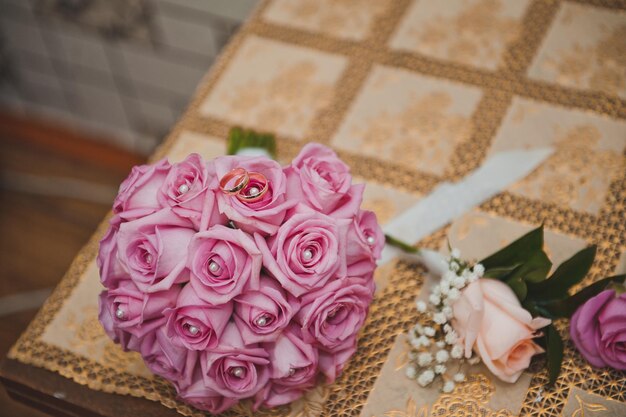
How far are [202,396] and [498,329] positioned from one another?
35cm

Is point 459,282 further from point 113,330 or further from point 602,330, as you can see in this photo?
point 113,330

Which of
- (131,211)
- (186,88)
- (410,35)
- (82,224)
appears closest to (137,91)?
(186,88)

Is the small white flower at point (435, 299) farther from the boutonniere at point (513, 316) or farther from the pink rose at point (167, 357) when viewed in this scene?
the pink rose at point (167, 357)

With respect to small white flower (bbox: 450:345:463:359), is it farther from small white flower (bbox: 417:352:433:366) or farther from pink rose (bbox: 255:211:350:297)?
pink rose (bbox: 255:211:350:297)

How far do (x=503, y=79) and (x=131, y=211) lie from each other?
0.68 m

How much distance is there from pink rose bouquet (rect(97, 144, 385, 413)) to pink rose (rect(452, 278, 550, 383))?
0.42 feet

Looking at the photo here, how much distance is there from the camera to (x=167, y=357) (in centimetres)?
73

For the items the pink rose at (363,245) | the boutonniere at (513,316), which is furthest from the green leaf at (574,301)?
the pink rose at (363,245)

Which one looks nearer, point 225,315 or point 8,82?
point 225,315

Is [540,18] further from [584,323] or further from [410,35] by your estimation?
[584,323]

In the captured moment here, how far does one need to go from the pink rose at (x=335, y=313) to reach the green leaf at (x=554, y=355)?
23 cm

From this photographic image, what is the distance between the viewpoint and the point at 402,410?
80 cm

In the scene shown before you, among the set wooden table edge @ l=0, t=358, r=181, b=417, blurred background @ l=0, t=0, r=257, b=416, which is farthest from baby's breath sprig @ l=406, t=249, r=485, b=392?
blurred background @ l=0, t=0, r=257, b=416

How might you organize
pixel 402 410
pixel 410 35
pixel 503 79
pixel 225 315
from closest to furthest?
1. pixel 225 315
2. pixel 402 410
3. pixel 503 79
4. pixel 410 35
